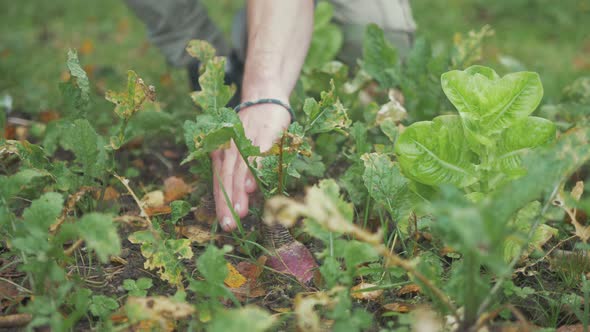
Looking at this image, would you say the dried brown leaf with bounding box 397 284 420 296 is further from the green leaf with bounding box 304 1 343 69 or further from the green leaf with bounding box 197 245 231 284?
the green leaf with bounding box 304 1 343 69

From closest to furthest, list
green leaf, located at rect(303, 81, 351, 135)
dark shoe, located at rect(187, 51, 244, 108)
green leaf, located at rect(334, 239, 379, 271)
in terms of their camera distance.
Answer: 1. green leaf, located at rect(334, 239, 379, 271)
2. green leaf, located at rect(303, 81, 351, 135)
3. dark shoe, located at rect(187, 51, 244, 108)

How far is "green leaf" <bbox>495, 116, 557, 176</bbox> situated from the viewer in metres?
1.38

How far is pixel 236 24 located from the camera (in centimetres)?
285

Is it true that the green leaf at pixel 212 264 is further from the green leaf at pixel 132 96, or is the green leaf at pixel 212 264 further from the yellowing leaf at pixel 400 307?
the green leaf at pixel 132 96

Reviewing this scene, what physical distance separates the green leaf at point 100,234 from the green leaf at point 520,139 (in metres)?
0.90

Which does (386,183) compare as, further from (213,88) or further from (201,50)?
(201,50)

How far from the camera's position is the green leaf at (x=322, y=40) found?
2438 mm

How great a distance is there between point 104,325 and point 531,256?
103 centimetres

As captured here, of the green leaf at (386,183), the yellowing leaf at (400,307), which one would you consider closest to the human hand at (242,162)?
the green leaf at (386,183)

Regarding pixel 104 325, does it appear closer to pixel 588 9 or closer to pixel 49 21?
pixel 49 21

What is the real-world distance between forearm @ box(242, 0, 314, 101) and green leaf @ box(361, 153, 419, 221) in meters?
0.44

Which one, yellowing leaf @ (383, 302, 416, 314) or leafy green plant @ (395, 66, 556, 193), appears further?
leafy green plant @ (395, 66, 556, 193)

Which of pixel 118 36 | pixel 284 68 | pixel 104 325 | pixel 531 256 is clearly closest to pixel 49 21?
pixel 118 36

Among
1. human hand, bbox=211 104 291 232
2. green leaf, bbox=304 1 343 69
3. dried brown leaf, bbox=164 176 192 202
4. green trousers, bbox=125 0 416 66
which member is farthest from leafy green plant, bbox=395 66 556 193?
green trousers, bbox=125 0 416 66
